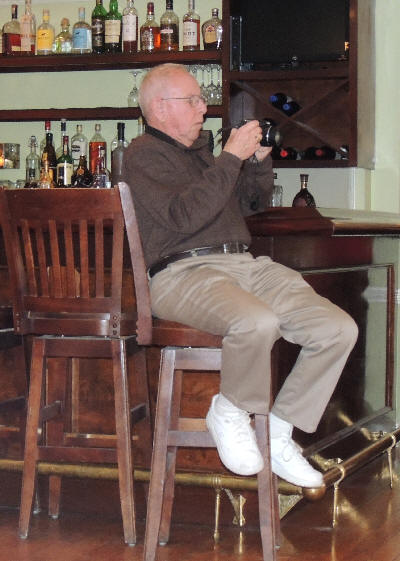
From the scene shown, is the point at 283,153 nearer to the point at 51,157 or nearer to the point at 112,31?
the point at 112,31

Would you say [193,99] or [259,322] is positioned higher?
[193,99]

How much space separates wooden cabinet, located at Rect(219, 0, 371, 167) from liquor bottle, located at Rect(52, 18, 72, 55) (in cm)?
89

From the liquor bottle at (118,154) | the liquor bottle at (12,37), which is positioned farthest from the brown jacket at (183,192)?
the liquor bottle at (12,37)

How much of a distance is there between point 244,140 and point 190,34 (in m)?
2.44

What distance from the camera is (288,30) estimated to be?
477cm

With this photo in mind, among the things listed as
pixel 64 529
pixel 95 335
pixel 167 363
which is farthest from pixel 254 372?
pixel 64 529

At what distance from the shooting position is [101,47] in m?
5.03

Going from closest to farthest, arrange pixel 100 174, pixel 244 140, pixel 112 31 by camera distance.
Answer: pixel 244 140 → pixel 100 174 → pixel 112 31

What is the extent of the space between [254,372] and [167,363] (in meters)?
0.26

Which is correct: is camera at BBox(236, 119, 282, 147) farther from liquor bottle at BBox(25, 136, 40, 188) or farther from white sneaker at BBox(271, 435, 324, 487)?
liquor bottle at BBox(25, 136, 40, 188)

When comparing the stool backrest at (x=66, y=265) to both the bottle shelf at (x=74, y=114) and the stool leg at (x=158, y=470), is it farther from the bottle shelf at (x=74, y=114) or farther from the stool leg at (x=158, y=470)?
the bottle shelf at (x=74, y=114)

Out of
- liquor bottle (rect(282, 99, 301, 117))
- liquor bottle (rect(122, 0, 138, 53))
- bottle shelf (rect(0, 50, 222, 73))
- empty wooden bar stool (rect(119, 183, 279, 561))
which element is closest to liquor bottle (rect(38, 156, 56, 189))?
bottle shelf (rect(0, 50, 222, 73))

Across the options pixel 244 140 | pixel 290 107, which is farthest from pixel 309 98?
pixel 244 140

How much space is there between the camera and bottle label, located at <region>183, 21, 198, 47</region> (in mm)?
4898
